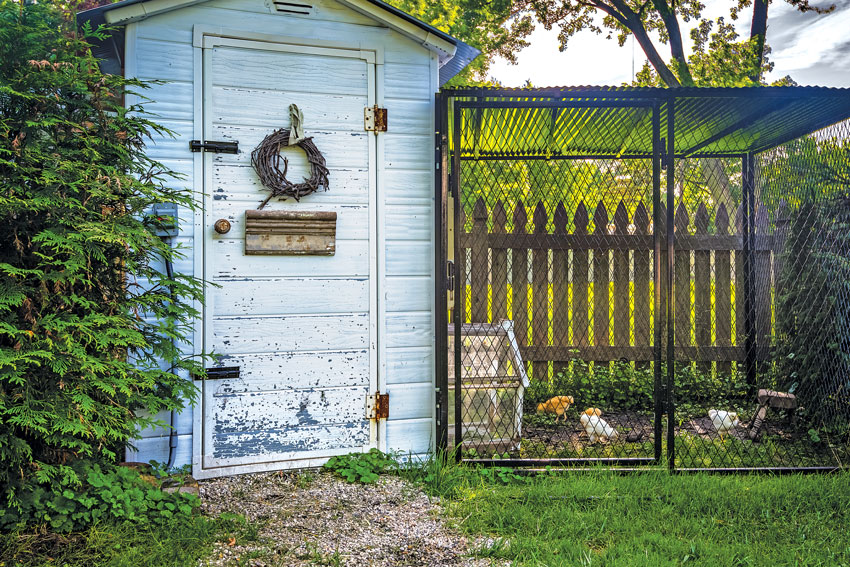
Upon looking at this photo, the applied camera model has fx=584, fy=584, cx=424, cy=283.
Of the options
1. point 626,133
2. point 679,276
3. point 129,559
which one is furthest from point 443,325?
point 679,276

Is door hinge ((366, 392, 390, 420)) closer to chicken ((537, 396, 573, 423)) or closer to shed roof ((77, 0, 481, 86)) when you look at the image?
chicken ((537, 396, 573, 423))

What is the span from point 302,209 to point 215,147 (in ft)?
1.94

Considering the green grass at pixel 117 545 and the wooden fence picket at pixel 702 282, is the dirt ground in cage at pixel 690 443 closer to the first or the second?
the wooden fence picket at pixel 702 282

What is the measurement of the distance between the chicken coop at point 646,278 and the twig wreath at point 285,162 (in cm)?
76

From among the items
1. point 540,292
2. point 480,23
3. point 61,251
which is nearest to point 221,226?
point 61,251

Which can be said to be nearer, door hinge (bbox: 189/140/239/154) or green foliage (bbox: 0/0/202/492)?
green foliage (bbox: 0/0/202/492)

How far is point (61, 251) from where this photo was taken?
251cm

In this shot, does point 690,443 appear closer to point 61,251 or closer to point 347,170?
point 347,170

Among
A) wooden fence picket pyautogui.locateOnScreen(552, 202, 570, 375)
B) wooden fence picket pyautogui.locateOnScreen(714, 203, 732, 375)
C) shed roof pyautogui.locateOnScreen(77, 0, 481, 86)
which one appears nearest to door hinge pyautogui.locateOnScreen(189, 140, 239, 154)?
shed roof pyautogui.locateOnScreen(77, 0, 481, 86)

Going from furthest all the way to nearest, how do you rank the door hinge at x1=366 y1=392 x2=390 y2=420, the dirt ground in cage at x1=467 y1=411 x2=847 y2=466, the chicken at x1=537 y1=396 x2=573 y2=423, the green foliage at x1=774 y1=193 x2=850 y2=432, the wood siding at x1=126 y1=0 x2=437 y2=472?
the chicken at x1=537 y1=396 x2=573 y2=423, the green foliage at x1=774 y1=193 x2=850 y2=432, the dirt ground in cage at x1=467 y1=411 x2=847 y2=466, the door hinge at x1=366 y1=392 x2=390 y2=420, the wood siding at x1=126 y1=0 x2=437 y2=472

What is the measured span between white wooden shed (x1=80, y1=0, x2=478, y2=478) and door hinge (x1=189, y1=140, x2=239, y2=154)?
0.03m

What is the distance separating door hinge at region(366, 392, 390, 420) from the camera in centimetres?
355

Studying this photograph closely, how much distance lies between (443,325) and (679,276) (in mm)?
3369

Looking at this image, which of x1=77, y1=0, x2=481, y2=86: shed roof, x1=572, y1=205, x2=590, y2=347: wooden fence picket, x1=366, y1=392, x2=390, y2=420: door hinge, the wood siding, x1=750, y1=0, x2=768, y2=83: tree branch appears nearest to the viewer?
x1=77, y1=0, x2=481, y2=86: shed roof
